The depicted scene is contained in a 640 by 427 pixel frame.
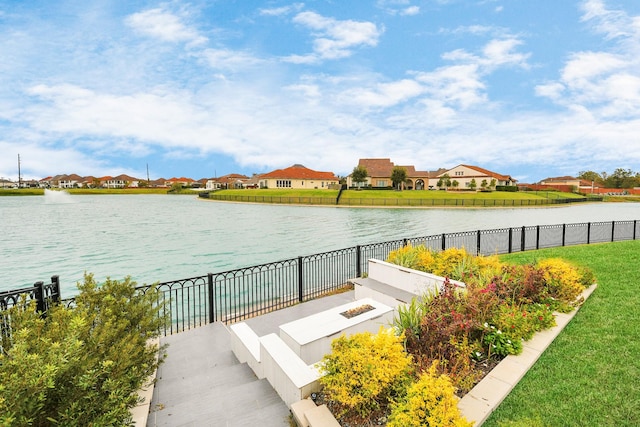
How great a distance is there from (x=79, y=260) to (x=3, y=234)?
1558 cm

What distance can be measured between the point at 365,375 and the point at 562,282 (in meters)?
5.36

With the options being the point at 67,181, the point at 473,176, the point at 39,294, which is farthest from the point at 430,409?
the point at 67,181

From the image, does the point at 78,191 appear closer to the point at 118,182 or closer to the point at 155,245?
the point at 118,182

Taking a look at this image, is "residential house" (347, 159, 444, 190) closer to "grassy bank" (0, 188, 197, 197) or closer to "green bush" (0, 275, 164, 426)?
"grassy bank" (0, 188, 197, 197)

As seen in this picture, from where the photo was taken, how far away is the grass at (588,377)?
338 centimetres

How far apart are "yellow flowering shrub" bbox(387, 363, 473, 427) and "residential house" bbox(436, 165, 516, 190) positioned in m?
91.1

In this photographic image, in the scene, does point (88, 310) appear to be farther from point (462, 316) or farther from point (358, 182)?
point (358, 182)

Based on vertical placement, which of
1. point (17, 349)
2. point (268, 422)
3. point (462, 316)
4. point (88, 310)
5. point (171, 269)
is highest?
point (17, 349)

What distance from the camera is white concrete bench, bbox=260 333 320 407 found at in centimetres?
369

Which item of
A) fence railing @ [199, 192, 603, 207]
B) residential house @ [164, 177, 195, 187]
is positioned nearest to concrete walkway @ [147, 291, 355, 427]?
fence railing @ [199, 192, 603, 207]

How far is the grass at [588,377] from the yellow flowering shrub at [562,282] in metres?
0.32

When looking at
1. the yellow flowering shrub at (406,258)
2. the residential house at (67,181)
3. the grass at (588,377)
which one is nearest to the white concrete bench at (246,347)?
the grass at (588,377)

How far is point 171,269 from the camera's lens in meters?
15.7

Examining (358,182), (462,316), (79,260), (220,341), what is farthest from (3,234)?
(358,182)
